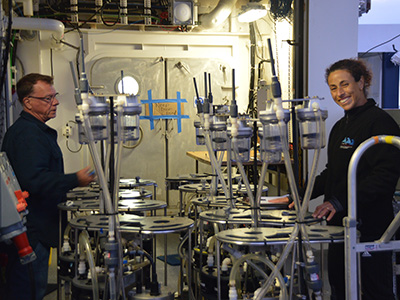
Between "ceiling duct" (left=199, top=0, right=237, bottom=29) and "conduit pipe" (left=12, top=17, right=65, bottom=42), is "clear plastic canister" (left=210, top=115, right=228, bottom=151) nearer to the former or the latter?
"conduit pipe" (left=12, top=17, right=65, bottom=42)

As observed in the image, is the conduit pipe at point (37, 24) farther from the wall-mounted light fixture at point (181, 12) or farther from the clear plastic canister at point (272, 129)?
the clear plastic canister at point (272, 129)

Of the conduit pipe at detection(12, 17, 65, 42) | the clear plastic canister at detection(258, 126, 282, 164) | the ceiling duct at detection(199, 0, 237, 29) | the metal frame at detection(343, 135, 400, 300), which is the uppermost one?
the ceiling duct at detection(199, 0, 237, 29)

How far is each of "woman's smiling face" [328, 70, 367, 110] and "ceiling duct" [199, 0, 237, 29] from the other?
3684 mm

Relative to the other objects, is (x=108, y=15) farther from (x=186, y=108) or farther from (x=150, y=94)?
(x=186, y=108)

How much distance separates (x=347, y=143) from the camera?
2.38 meters

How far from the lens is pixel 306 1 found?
443 centimetres

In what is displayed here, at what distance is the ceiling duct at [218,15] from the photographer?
5.91 meters

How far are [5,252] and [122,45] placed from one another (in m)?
4.51

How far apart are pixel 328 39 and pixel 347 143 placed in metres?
2.25

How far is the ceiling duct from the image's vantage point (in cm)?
591

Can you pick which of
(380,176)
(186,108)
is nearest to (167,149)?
(186,108)

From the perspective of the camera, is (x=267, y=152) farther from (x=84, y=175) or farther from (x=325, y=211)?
(x=84, y=175)

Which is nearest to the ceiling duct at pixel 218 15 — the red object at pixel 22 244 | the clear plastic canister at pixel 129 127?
the clear plastic canister at pixel 129 127

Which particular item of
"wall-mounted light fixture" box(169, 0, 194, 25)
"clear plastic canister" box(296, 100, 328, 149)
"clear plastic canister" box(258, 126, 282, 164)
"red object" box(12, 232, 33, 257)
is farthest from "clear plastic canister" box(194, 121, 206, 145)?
"wall-mounted light fixture" box(169, 0, 194, 25)
